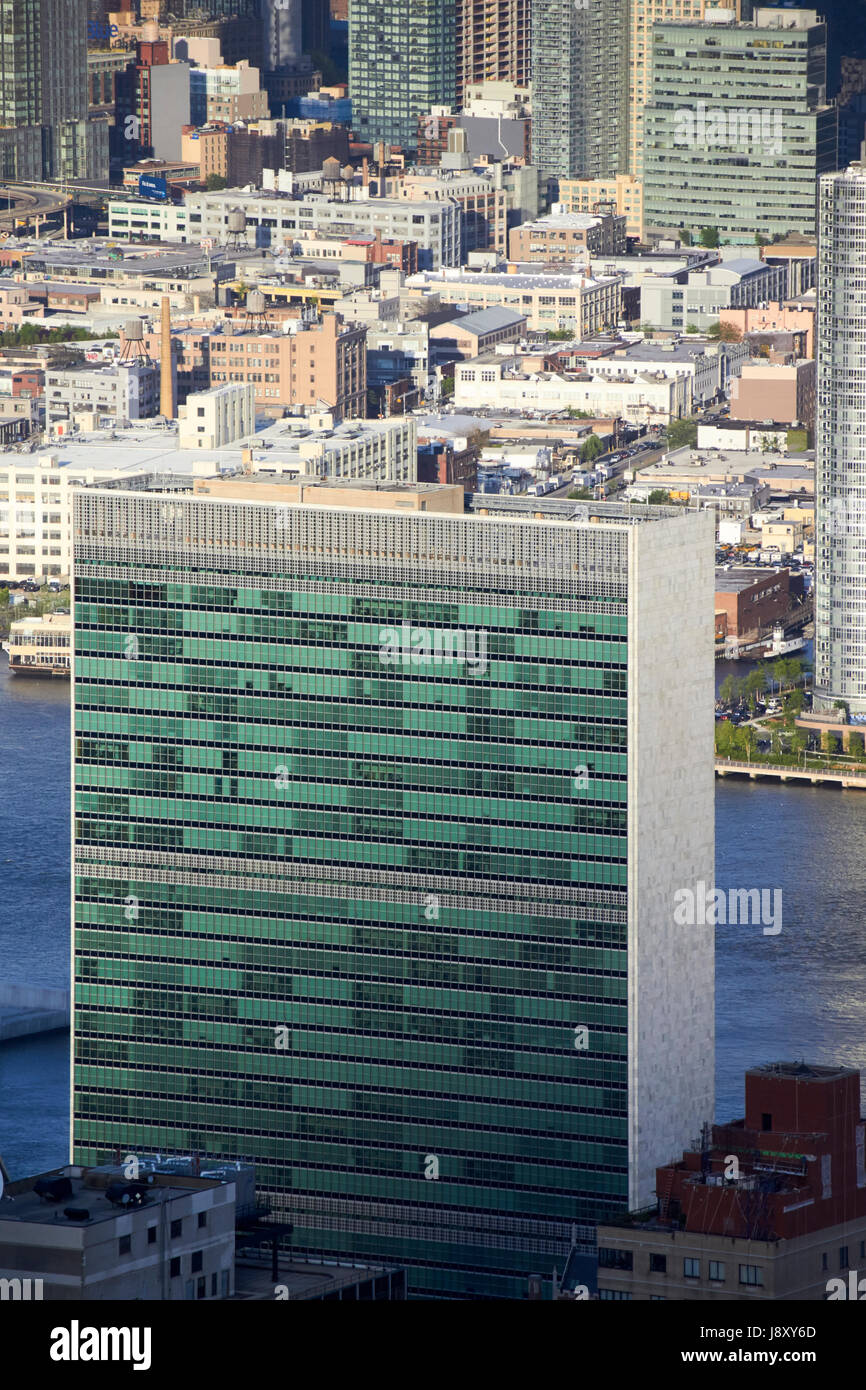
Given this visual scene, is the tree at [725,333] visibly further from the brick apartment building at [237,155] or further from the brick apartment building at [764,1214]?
the brick apartment building at [764,1214]

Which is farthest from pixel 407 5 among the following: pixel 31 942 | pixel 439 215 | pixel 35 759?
pixel 31 942

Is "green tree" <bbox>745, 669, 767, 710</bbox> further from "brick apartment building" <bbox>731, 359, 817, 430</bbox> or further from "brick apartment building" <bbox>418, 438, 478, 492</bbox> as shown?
"brick apartment building" <bbox>731, 359, 817, 430</bbox>

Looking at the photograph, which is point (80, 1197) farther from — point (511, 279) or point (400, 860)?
point (511, 279)

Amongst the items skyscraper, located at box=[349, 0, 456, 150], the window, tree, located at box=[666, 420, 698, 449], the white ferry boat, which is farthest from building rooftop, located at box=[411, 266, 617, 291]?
the window

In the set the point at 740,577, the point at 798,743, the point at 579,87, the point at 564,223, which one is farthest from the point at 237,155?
the point at 798,743

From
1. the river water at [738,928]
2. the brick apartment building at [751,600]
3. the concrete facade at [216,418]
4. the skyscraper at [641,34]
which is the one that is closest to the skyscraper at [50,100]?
the skyscraper at [641,34]

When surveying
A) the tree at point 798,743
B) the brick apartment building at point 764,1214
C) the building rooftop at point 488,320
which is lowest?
the tree at point 798,743

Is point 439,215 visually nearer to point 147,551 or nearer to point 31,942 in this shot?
point 31,942
